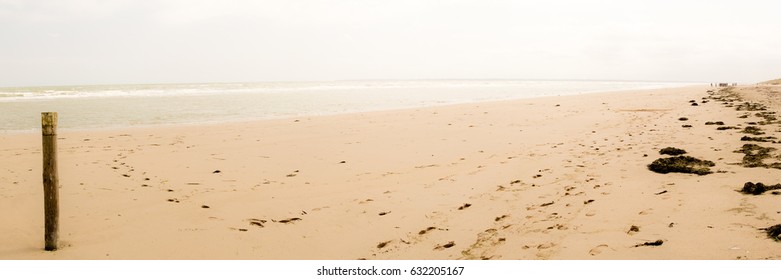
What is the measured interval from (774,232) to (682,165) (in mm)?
2833

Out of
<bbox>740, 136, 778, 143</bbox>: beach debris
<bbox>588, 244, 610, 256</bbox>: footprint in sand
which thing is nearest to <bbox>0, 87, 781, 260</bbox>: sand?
<bbox>588, 244, 610, 256</bbox>: footprint in sand

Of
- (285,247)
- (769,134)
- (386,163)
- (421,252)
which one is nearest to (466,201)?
(421,252)

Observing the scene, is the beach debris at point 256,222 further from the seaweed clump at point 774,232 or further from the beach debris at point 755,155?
the beach debris at point 755,155

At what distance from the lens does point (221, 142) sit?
1109 cm

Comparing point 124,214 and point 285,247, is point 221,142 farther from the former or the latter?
point 285,247

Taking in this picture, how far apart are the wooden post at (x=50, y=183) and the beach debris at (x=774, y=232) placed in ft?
20.5

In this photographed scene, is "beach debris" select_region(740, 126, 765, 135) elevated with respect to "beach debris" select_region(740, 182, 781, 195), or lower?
elevated

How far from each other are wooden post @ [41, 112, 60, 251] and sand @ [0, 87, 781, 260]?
0.55 feet

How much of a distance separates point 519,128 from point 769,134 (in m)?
5.39

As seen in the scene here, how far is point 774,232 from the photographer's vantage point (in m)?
3.53

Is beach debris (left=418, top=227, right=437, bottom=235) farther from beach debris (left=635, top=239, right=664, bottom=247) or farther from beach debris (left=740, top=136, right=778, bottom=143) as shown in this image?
beach debris (left=740, top=136, right=778, bottom=143)

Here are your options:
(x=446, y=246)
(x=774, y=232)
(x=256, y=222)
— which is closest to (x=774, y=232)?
(x=774, y=232)

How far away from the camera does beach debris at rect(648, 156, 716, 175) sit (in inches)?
234

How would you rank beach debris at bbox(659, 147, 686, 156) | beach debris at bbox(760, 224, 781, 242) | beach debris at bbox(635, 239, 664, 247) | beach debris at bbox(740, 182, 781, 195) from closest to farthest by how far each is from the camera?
beach debris at bbox(760, 224, 781, 242) < beach debris at bbox(635, 239, 664, 247) < beach debris at bbox(740, 182, 781, 195) < beach debris at bbox(659, 147, 686, 156)
